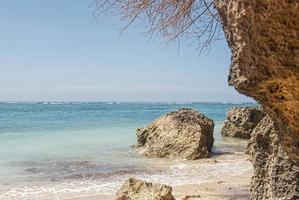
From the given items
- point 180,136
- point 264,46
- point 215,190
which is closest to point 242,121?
point 180,136

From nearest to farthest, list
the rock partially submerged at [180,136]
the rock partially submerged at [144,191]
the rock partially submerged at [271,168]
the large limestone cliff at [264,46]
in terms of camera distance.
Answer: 1. the large limestone cliff at [264,46]
2. the rock partially submerged at [271,168]
3. the rock partially submerged at [144,191]
4. the rock partially submerged at [180,136]

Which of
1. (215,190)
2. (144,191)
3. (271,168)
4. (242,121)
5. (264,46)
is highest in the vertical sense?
(264,46)

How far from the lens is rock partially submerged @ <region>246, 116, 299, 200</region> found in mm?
3305

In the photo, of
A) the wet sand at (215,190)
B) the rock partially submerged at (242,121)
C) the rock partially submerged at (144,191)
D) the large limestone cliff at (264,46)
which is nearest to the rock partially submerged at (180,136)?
the wet sand at (215,190)

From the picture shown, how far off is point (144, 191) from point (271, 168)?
5.91 feet

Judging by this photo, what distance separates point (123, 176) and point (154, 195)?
3.75 meters

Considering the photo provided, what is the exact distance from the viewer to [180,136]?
11.2 m

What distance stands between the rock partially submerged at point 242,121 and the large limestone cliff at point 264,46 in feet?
49.4

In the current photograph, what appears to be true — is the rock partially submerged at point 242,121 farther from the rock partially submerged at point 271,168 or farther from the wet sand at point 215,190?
the rock partially submerged at point 271,168

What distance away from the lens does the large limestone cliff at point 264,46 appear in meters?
1.63

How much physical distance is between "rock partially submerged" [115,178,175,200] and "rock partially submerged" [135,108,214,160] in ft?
18.7

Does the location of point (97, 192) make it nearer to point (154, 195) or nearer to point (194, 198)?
point (194, 198)

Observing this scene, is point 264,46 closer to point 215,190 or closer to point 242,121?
point 215,190

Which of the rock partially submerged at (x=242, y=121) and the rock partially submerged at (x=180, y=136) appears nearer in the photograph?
the rock partially submerged at (x=180, y=136)
